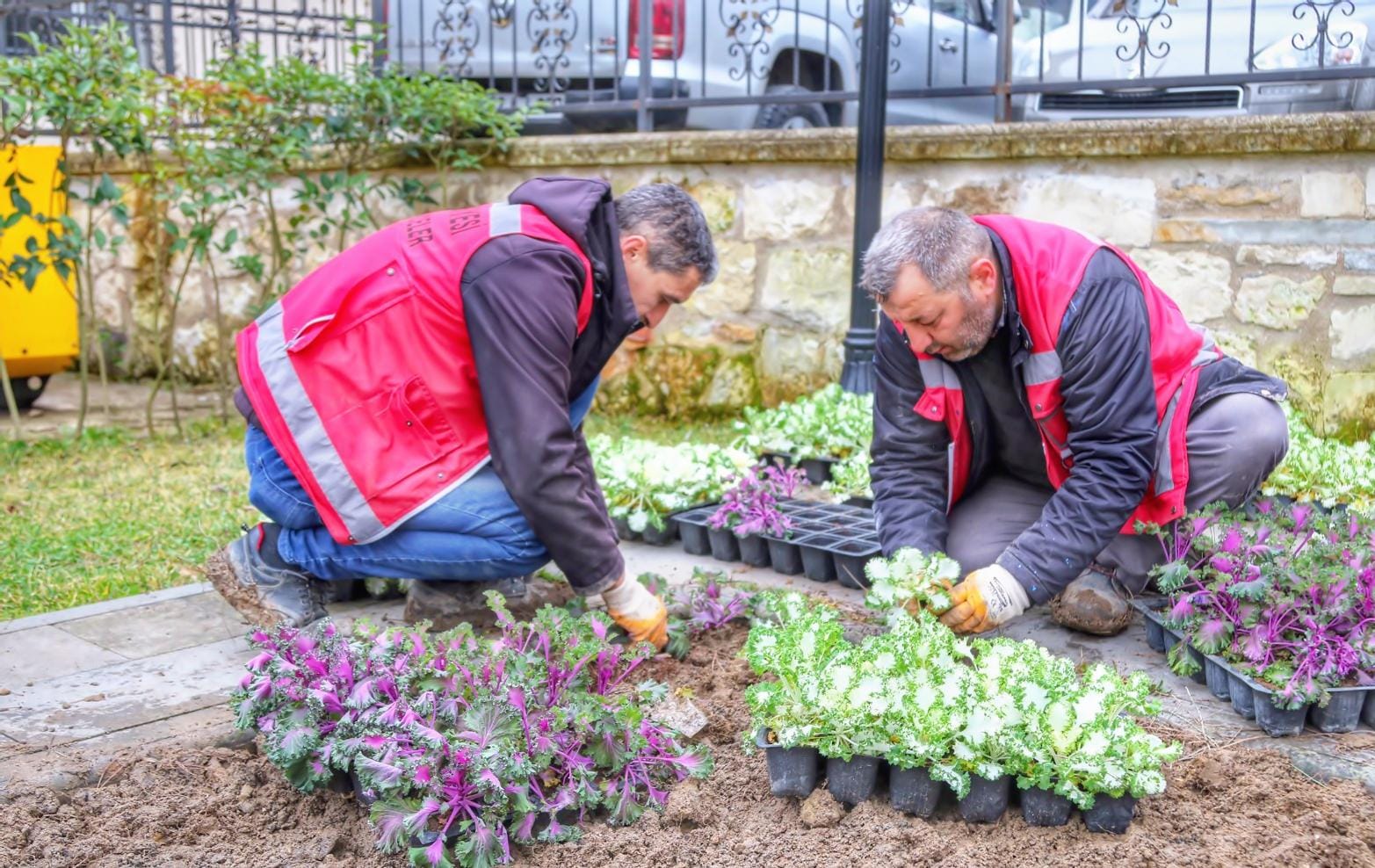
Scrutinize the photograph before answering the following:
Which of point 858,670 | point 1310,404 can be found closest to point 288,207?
point 1310,404

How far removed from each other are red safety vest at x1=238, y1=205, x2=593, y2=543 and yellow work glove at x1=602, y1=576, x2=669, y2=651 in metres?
0.48

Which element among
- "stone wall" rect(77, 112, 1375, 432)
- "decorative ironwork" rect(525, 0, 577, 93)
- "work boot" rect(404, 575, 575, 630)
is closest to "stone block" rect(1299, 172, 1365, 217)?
"stone wall" rect(77, 112, 1375, 432)

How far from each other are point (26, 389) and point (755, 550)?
551 cm

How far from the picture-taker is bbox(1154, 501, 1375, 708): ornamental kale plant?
275 centimetres

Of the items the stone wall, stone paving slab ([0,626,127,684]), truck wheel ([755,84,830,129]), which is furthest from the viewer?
truck wheel ([755,84,830,129])

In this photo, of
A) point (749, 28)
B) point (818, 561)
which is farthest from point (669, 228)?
point (749, 28)

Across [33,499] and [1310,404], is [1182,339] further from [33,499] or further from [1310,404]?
[33,499]

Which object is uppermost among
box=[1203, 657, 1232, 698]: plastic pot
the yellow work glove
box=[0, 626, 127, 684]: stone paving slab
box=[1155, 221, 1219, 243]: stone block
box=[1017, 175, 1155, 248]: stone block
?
box=[1017, 175, 1155, 248]: stone block

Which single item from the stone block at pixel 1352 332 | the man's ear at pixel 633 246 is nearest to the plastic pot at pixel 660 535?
the man's ear at pixel 633 246

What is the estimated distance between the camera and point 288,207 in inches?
325

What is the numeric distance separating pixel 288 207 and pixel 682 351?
2895 mm

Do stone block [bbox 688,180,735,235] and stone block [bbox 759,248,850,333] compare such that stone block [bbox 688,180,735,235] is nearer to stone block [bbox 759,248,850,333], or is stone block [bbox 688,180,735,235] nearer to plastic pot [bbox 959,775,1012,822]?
stone block [bbox 759,248,850,333]

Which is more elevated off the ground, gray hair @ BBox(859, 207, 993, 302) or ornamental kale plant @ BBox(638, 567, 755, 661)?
gray hair @ BBox(859, 207, 993, 302)

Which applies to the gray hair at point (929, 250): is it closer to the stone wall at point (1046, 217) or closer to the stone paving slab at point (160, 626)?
the stone paving slab at point (160, 626)
